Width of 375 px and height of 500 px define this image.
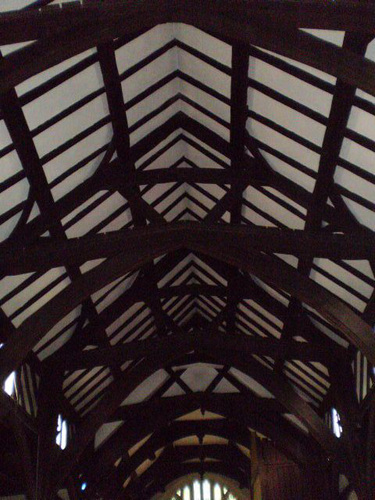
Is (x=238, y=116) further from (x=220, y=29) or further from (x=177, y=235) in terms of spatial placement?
(x=220, y=29)

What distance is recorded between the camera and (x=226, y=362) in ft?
50.7

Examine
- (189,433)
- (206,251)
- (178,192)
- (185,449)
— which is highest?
(178,192)

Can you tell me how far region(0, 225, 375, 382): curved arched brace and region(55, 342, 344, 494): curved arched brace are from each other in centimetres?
450

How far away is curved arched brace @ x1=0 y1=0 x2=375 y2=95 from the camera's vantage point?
6090mm

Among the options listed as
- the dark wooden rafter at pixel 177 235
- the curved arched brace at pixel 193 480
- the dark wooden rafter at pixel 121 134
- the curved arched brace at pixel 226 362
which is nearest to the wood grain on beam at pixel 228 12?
the dark wooden rafter at pixel 121 134

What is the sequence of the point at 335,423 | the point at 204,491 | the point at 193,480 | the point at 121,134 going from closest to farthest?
the point at 121,134
the point at 335,423
the point at 204,491
the point at 193,480

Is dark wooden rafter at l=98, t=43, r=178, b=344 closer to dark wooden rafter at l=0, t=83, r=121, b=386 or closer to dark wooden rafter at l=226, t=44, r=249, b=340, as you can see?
dark wooden rafter at l=0, t=83, r=121, b=386

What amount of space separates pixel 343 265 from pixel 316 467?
7.79 metres

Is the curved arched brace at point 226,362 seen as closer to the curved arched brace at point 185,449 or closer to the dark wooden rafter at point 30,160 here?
the curved arched brace at point 185,449

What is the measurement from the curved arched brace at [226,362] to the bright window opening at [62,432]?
983mm

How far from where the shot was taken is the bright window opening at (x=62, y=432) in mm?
14946

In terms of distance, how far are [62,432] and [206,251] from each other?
741 centimetres

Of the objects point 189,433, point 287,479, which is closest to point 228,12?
point 287,479

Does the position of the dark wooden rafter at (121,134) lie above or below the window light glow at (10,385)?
above
